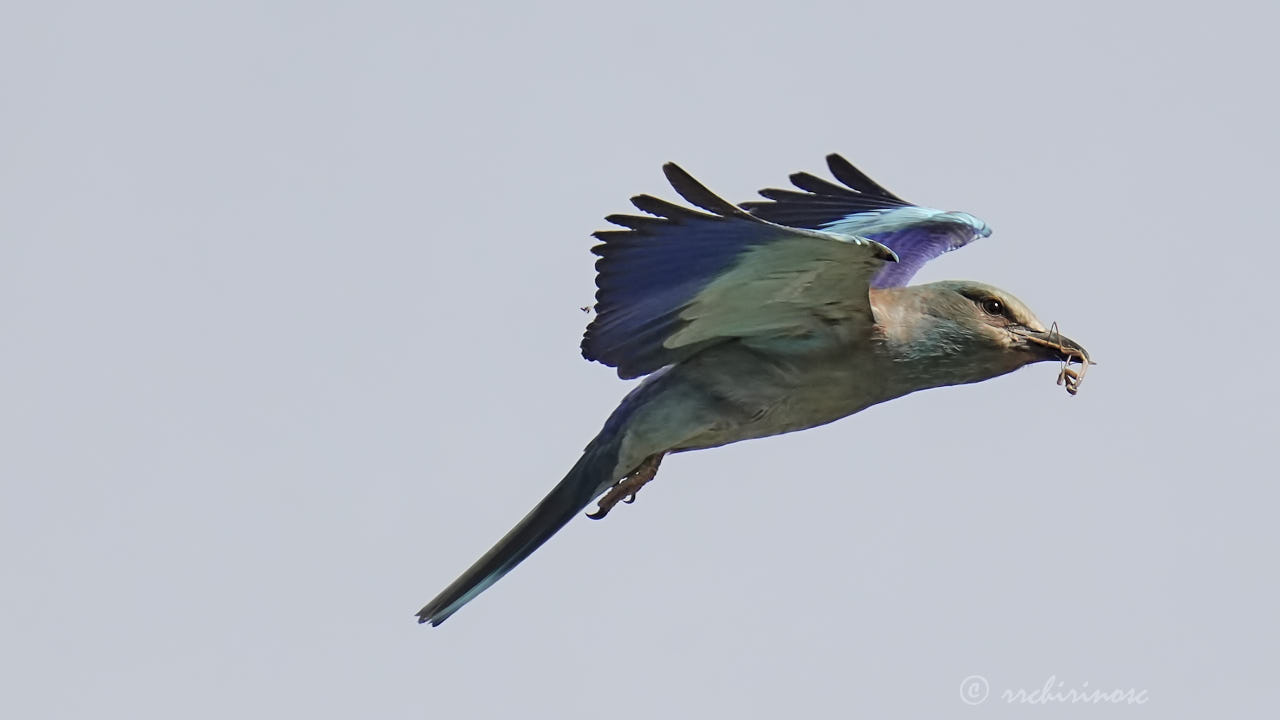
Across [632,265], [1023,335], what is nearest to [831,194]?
[1023,335]

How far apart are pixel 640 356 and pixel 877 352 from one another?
3.28 feet

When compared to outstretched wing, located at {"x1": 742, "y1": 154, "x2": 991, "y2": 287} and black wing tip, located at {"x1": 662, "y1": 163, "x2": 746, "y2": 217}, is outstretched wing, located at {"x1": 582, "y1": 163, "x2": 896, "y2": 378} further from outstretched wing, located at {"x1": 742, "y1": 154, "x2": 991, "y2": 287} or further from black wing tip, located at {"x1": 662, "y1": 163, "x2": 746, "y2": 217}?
outstretched wing, located at {"x1": 742, "y1": 154, "x2": 991, "y2": 287}

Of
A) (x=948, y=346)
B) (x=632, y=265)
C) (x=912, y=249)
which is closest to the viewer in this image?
(x=632, y=265)

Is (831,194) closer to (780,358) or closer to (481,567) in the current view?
(780,358)

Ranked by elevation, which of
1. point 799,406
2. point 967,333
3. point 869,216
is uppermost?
point 869,216

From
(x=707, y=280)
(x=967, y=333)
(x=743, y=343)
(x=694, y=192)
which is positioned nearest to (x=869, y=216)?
(x=967, y=333)

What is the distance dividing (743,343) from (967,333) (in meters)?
0.97

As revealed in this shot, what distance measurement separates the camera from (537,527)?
850 cm

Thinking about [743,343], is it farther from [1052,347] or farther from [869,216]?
[869,216]

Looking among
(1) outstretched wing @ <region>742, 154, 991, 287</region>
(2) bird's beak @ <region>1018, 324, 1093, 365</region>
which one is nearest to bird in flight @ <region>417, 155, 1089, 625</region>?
(2) bird's beak @ <region>1018, 324, 1093, 365</region>

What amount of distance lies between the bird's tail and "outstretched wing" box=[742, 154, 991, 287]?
6.10ft

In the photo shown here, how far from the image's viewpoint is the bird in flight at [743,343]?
7496 mm

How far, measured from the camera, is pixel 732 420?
8031 millimetres

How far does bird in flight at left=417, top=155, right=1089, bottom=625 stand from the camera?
24.6 ft
